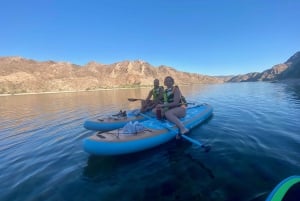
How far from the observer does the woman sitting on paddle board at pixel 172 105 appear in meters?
8.81

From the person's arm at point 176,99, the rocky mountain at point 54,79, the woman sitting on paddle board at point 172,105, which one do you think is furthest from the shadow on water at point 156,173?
the rocky mountain at point 54,79

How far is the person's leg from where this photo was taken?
27.8ft

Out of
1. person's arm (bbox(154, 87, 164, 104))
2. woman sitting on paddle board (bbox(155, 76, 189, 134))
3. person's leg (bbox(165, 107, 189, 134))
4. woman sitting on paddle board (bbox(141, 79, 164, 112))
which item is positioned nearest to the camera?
person's leg (bbox(165, 107, 189, 134))

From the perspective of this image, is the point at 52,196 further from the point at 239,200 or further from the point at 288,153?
the point at 288,153

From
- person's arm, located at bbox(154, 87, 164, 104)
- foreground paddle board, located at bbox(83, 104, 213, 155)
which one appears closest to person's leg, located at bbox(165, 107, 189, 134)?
foreground paddle board, located at bbox(83, 104, 213, 155)

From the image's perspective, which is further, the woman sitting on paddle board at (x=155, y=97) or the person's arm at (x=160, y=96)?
the woman sitting on paddle board at (x=155, y=97)

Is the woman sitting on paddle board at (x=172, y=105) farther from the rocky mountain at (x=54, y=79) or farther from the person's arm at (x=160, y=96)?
the rocky mountain at (x=54, y=79)

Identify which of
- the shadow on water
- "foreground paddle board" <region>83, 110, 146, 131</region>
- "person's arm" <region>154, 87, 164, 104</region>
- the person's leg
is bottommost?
the shadow on water

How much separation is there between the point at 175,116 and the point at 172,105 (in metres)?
0.54

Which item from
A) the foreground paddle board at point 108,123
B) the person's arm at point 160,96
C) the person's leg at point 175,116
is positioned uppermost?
the person's arm at point 160,96

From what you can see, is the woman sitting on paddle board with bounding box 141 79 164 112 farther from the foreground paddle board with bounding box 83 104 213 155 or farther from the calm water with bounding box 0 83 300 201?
the calm water with bounding box 0 83 300 201

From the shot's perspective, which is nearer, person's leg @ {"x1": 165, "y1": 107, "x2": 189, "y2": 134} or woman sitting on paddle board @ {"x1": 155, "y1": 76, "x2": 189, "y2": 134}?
person's leg @ {"x1": 165, "y1": 107, "x2": 189, "y2": 134}

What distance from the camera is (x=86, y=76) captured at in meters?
147

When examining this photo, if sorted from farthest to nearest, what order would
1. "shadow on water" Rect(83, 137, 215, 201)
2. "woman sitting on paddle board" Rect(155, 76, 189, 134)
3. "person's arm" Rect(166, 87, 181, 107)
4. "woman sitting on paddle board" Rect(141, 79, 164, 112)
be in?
"woman sitting on paddle board" Rect(141, 79, 164, 112) < "person's arm" Rect(166, 87, 181, 107) < "woman sitting on paddle board" Rect(155, 76, 189, 134) < "shadow on water" Rect(83, 137, 215, 201)
